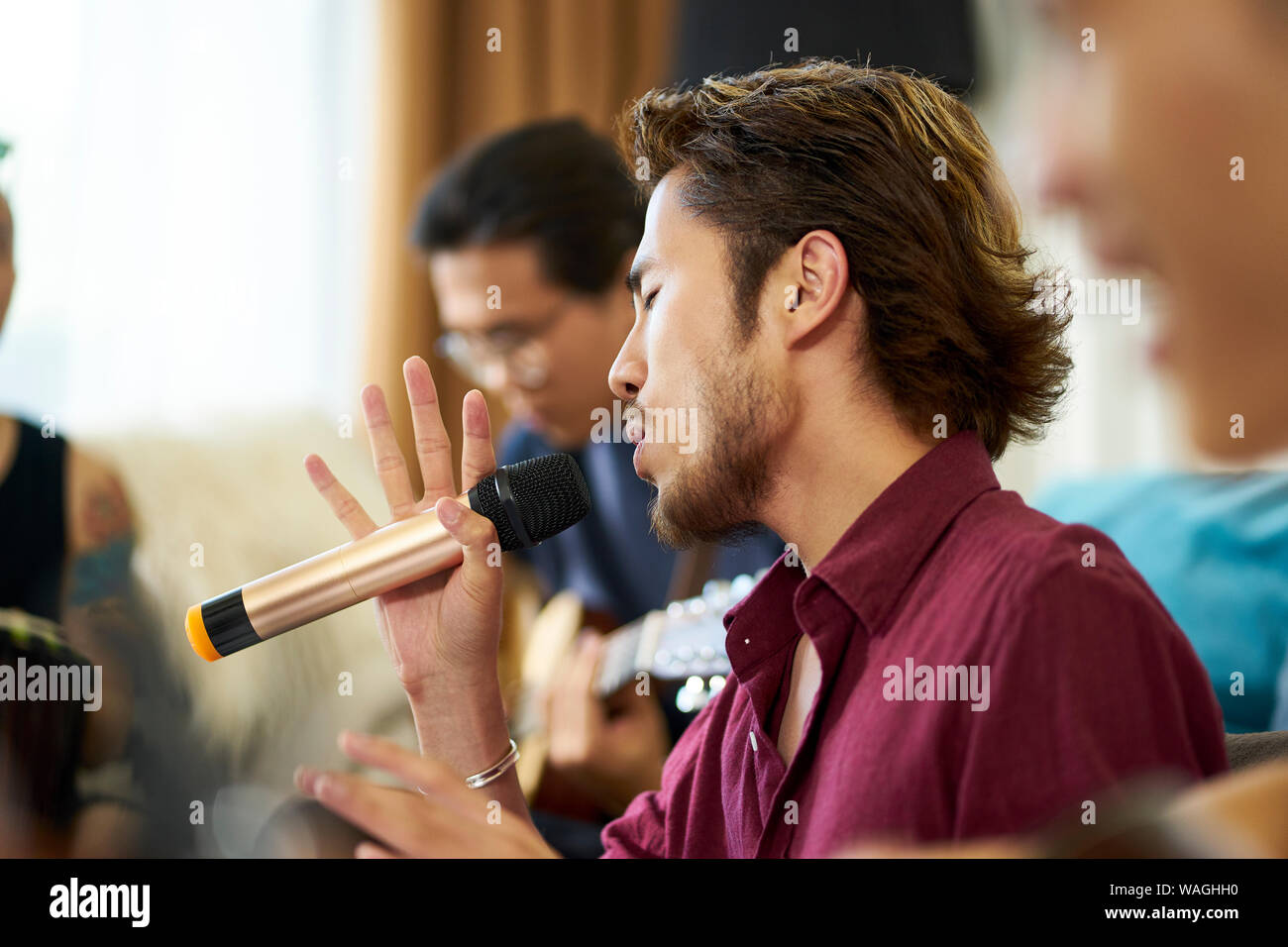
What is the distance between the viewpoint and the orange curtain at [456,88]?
2645mm

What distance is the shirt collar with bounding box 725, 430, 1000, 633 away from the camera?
78cm

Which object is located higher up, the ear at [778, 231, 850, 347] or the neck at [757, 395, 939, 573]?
the ear at [778, 231, 850, 347]

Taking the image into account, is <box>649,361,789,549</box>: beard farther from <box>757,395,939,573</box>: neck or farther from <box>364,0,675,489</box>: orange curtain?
<box>364,0,675,489</box>: orange curtain

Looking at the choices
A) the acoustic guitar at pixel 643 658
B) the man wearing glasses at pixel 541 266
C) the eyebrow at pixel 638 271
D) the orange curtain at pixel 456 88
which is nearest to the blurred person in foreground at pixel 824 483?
the eyebrow at pixel 638 271

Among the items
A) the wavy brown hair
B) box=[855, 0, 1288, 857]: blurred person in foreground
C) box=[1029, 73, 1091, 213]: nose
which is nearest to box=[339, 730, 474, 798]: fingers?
the wavy brown hair

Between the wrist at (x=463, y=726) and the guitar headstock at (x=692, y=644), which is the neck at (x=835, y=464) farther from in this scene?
the guitar headstock at (x=692, y=644)

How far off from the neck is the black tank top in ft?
3.62

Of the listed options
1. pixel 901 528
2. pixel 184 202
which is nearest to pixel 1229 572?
pixel 901 528

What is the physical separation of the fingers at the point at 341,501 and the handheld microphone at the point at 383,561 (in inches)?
2.4
